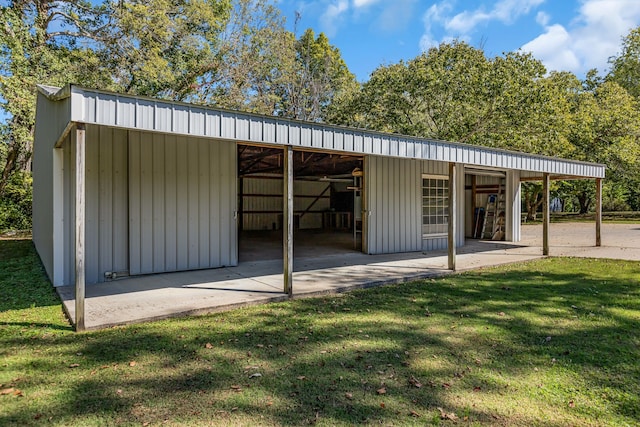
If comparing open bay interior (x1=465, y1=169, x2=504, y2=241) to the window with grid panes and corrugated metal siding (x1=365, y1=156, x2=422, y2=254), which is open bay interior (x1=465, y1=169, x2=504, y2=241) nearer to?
the window with grid panes

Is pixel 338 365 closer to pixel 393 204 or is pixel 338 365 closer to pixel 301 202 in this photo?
pixel 393 204

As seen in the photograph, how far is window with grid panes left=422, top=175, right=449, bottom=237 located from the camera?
9.95 metres

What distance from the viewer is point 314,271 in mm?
6773

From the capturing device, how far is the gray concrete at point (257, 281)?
4.38 meters

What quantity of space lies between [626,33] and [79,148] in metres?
32.4

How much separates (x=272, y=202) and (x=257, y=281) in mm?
10933

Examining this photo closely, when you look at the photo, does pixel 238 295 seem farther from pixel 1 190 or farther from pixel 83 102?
pixel 1 190

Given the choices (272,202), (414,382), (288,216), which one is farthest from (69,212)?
(272,202)

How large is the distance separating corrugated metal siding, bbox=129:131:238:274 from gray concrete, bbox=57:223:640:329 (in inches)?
13.6

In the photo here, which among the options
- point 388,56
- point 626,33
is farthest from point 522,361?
point 626,33

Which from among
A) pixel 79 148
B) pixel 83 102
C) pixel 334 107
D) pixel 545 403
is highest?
pixel 334 107

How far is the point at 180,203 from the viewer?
6.50 metres

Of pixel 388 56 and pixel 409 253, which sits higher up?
pixel 388 56

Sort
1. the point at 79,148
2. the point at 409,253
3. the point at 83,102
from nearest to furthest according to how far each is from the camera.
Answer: the point at 83,102
the point at 79,148
the point at 409,253
